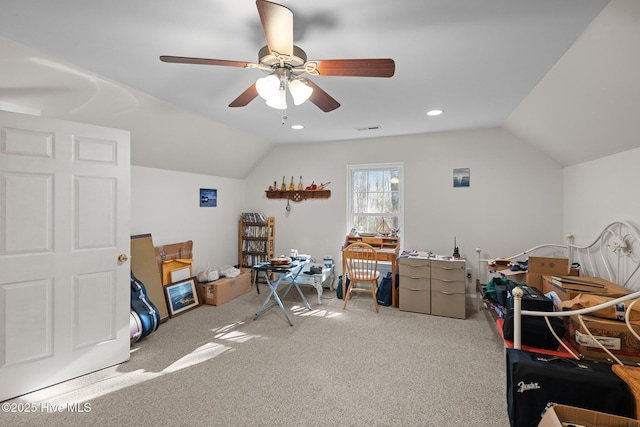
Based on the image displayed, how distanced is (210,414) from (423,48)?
2.86 m

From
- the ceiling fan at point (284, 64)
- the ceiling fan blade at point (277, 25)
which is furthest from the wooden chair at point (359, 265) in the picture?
the ceiling fan blade at point (277, 25)

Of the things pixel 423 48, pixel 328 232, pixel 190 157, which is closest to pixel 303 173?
pixel 328 232

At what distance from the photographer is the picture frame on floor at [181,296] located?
3.60 m

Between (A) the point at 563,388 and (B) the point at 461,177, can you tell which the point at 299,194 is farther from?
(A) the point at 563,388

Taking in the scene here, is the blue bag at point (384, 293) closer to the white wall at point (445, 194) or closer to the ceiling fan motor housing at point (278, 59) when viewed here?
the white wall at point (445, 194)

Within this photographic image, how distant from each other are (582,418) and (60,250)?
3.37 meters

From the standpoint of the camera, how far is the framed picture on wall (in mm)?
4152

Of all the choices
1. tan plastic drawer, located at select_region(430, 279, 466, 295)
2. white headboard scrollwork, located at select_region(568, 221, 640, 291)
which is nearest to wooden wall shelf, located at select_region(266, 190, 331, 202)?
tan plastic drawer, located at select_region(430, 279, 466, 295)

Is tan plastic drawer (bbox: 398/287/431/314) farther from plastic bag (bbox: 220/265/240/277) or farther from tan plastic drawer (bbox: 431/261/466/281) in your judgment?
plastic bag (bbox: 220/265/240/277)

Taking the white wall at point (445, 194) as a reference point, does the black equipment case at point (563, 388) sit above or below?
below

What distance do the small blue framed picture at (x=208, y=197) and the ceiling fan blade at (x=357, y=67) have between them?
3501 millimetres

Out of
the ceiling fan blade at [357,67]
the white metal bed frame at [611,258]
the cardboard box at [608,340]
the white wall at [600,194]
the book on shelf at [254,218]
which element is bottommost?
the cardboard box at [608,340]

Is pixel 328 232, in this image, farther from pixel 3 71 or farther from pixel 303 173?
pixel 3 71

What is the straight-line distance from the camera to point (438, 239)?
4316 millimetres
